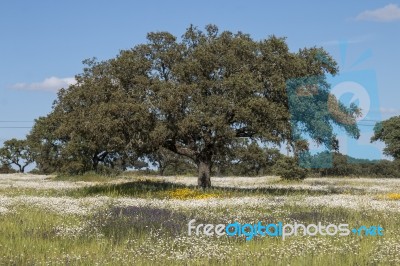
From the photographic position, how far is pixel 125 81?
33.8 m

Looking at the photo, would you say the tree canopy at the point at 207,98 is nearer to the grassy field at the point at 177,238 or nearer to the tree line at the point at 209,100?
the tree line at the point at 209,100

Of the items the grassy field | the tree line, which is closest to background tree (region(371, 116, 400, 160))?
the tree line

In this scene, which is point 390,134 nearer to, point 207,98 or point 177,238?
point 207,98

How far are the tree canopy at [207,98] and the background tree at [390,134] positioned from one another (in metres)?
63.8

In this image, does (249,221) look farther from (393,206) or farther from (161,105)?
(161,105)

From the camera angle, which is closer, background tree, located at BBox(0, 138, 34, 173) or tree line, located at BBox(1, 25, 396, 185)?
tree line, located at BBox(1, 25, 396, 185)

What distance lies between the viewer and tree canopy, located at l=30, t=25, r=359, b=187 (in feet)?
101

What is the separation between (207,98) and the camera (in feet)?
104

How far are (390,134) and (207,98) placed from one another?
74930mm

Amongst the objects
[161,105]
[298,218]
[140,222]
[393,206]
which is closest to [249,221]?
[298,218]

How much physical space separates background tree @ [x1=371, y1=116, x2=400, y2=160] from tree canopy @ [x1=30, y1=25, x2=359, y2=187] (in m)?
63.8

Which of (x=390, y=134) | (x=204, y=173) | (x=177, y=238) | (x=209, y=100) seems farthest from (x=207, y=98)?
(x=390, y=134)

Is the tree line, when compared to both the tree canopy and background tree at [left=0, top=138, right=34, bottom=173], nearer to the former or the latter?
the tree canopy

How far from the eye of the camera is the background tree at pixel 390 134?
94.9 m
